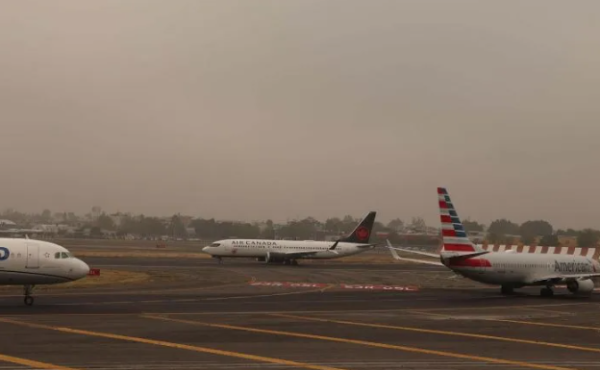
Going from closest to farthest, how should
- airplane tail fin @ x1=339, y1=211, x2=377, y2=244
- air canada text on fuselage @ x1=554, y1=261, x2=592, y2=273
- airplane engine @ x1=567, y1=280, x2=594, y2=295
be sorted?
airplane engine @ x1=567, y1=280, x2=594, y2=295 → air canada text on fuselage @ x1=554, y1=261, x2=592, y2=273 → airplane tail fin @ x1=339, y1=211, x2=377, y2=244

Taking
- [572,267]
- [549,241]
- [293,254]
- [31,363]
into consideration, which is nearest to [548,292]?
[572,267]

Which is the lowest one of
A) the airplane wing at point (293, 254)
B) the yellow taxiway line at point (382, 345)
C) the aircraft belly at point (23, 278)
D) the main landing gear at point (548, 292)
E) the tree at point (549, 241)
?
the main landing gear at point (548, 292)

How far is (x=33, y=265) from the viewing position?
1394 inches

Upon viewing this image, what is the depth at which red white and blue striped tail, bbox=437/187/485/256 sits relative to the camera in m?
48.2

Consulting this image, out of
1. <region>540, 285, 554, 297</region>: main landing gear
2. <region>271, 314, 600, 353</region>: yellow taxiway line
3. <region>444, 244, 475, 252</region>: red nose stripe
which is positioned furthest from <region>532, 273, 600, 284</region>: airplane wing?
<region>271, 314, 600, 353</region>: yellow taxiway line

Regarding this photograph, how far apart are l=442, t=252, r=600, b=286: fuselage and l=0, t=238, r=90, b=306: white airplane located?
1018 inches

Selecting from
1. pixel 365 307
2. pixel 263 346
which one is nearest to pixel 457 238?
pixel 365 307

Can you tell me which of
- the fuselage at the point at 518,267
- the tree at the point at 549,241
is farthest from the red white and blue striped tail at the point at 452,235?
the tree at the point at 549,241

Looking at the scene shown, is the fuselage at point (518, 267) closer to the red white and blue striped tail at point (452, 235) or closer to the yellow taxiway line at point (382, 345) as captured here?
the red white and blue striped tail at point (452, 235)

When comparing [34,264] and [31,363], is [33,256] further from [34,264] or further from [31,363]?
[31,363]

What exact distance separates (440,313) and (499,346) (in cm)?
1156

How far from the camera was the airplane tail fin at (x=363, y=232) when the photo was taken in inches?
3858

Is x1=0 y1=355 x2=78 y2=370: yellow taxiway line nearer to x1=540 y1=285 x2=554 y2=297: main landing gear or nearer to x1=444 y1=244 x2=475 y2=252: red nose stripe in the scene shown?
x1=444 y1=244 x2=475 y2=252: red nose stripe

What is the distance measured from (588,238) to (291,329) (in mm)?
58963
